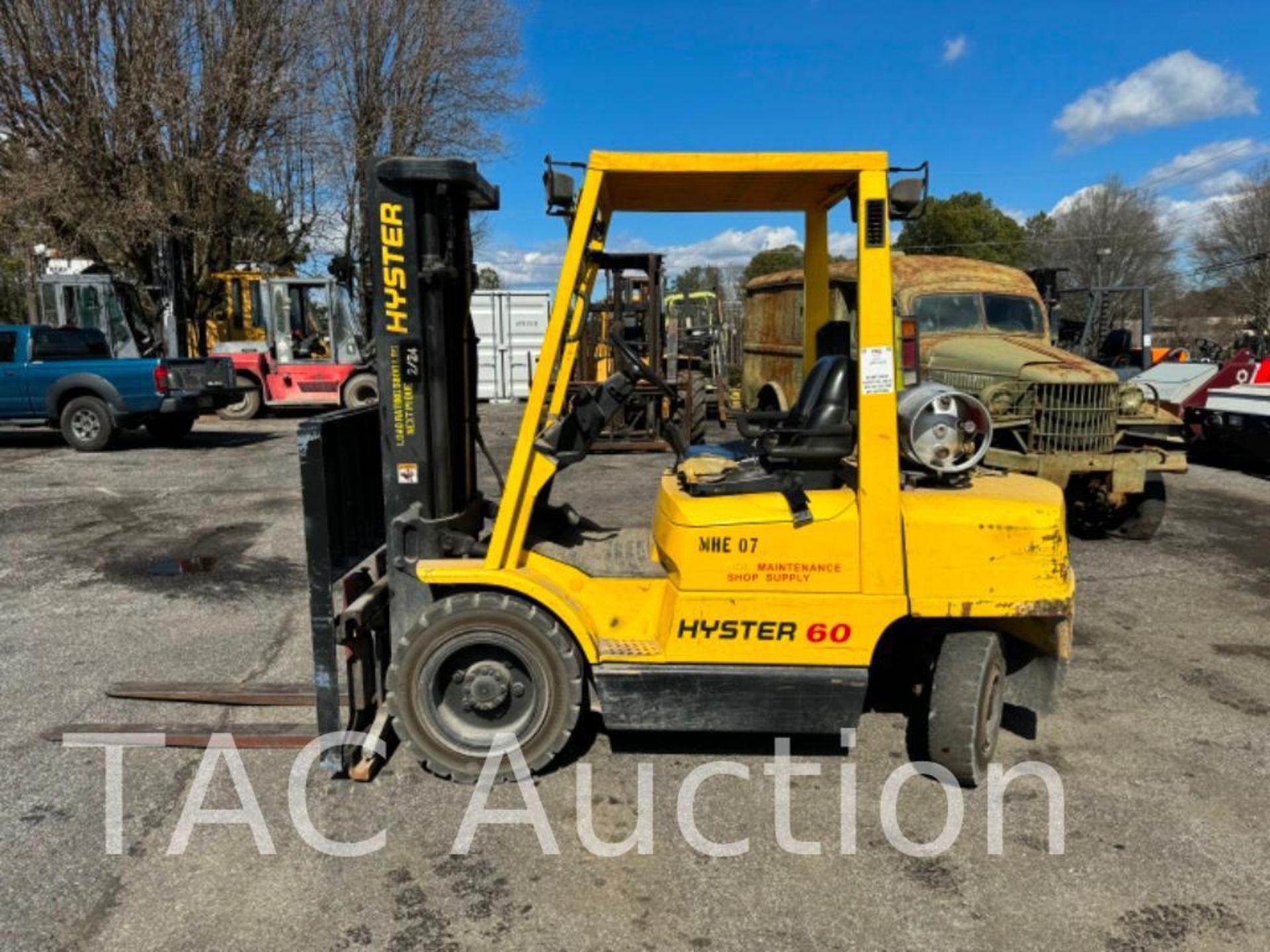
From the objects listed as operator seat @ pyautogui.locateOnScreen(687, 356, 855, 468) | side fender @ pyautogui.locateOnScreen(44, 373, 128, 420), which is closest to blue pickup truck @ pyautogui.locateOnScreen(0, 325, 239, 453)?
side fender @ pyautogui.locateOnScreen(44, 373, 128, 420)

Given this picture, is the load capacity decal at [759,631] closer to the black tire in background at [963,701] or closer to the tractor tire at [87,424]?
the black tire in background at [963,701]

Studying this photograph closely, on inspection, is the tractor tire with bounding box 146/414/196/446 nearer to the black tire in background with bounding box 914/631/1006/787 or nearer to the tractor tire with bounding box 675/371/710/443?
the tractor tire with bounding box 675/371/710/443

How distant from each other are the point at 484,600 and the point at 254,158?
22.1m

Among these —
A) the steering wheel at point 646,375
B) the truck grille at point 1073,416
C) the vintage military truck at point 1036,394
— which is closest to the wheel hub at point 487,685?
the steering wheel at point 646,375

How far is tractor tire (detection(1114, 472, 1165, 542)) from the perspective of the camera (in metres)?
8.45

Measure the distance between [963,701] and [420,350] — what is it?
9.14ft

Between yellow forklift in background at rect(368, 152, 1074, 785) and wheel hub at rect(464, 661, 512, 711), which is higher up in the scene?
yellow forklift in background at rect(368, 152, 1074, 785)

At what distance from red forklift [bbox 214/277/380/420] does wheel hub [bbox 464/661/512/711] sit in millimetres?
16635

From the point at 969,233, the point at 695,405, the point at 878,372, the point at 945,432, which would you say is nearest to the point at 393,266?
the point at 878,372

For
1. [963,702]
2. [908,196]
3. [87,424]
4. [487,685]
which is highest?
[908,196]

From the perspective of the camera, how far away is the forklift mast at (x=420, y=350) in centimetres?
379

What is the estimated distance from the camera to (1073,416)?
8.20 meters

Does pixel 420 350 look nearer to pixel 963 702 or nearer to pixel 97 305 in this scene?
pixel 963 702

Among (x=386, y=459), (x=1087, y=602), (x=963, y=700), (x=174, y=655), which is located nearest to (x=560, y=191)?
(x=386, y=459)
